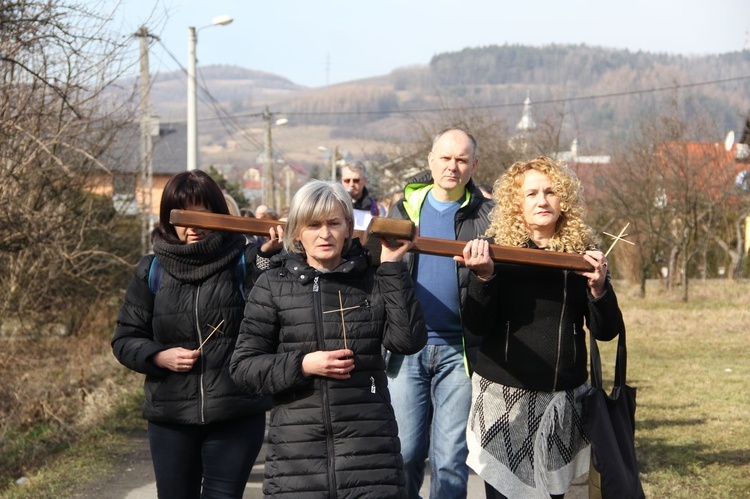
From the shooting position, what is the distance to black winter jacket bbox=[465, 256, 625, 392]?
4.25m

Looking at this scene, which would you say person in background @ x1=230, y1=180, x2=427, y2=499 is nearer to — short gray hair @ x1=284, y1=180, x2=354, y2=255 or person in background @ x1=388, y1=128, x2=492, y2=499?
short gray hair @ x1=284, y1=180, x2=354, y2=255

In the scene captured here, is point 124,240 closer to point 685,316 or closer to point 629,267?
point 685,316

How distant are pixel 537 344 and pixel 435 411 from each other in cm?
116

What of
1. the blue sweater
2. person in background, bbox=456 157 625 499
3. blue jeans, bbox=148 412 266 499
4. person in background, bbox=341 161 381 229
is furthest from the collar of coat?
person in background, bbox=341 161 381 229

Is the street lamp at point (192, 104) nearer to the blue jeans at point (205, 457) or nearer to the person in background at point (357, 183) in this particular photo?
the person in background at point (357, 183)

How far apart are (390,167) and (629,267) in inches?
355

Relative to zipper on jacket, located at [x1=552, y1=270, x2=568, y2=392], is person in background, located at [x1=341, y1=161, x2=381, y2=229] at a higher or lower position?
higher

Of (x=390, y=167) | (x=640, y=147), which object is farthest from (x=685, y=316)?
Answer: (x=390, y=167)

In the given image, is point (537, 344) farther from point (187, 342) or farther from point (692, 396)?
point (692, 396)

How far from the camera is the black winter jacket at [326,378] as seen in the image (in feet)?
11.8

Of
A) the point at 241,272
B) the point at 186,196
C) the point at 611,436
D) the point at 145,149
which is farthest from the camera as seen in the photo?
the point at 145,149

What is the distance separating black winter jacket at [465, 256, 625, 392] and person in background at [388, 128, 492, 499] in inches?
29.9

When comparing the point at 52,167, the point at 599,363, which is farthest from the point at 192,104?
the point at 599,363

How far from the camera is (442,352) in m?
5.13
